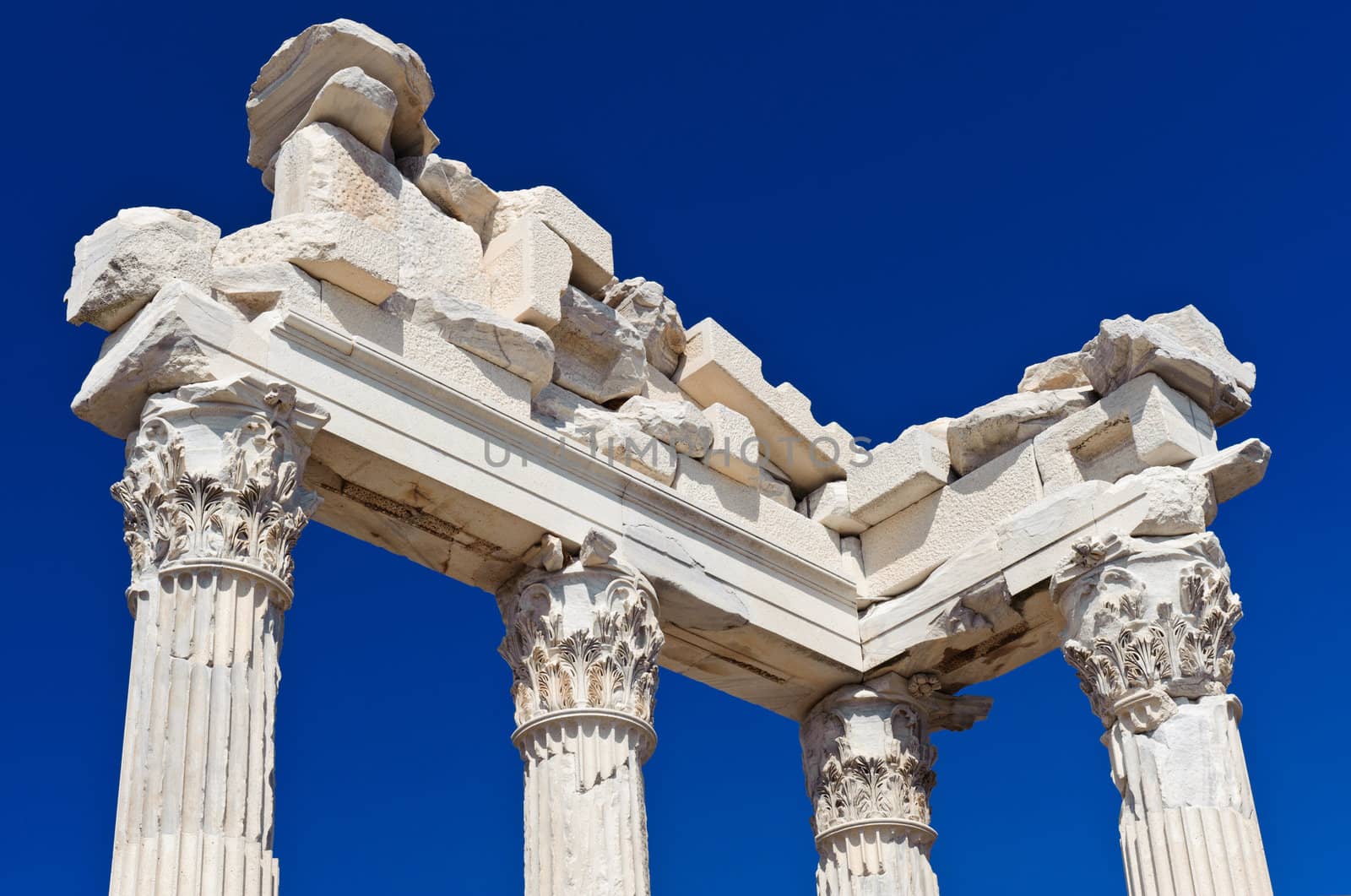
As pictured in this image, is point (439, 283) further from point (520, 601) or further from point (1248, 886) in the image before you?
point (1248, 886)

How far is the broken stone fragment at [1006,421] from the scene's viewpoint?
1592 cm

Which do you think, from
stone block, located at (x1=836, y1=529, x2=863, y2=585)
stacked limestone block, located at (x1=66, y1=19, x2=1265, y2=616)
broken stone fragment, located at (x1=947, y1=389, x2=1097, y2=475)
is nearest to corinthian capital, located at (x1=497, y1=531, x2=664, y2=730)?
stacked limestone block, located at (x1=66, y1=19, x2=1265, y2=616)

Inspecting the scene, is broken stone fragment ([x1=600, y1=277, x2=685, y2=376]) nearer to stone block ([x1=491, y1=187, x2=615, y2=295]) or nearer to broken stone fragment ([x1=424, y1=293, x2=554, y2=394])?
stone block ([x1=491, y1=187, x2=615, y2=295])

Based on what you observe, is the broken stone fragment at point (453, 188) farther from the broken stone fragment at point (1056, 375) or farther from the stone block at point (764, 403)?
the broken stone fragment at point (1056, 375)

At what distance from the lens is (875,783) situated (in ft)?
52.7

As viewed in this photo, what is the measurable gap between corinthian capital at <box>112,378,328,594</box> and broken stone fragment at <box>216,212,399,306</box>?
136 cm

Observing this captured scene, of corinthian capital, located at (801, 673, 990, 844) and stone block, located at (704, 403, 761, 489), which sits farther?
corinthian capital, located at (801, 673, 990, 844)

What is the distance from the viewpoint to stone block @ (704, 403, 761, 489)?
52.0 ft

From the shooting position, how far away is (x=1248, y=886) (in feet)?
43.4

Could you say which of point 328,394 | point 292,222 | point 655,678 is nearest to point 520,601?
point 655,678

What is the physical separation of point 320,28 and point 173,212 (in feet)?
7.80

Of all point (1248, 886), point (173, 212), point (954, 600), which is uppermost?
point (173, 212)

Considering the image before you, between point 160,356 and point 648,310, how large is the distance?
5350 mm

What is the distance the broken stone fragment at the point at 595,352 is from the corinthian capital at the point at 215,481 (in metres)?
3.56
